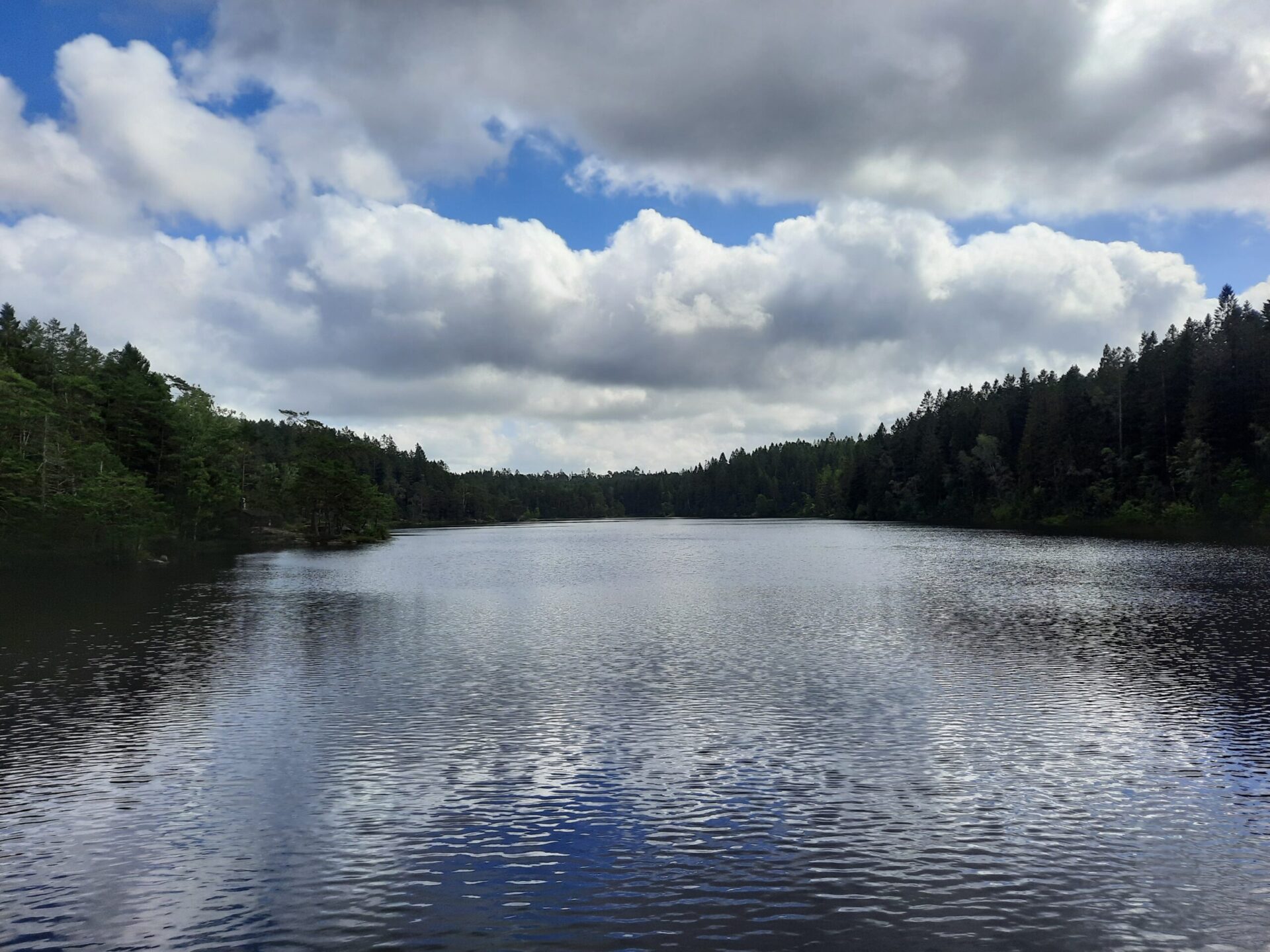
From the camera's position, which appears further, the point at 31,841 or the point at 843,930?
the point at 31,841

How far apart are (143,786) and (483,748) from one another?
8603 millimetres

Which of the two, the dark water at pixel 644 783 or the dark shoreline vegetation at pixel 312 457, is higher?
Answer: the dark shoreline vegetation at pixel 312 457

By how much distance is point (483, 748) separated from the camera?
24.3 metres

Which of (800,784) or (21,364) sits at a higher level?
(21,364)

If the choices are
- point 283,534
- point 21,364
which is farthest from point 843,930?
point 283,534

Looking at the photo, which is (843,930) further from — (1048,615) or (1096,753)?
(1048,615)

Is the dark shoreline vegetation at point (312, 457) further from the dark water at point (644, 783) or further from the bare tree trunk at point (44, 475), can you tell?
the dark water at point (644, 783)

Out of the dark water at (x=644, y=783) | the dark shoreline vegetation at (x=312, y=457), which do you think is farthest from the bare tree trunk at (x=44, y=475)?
the dark water at (x=644, y=783)

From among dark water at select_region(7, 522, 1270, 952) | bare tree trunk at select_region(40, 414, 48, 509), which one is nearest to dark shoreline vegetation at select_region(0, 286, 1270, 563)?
bare tree trunk at select_region(40, 414, 48, 509)

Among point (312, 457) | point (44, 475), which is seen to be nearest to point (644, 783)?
point (44, 475)

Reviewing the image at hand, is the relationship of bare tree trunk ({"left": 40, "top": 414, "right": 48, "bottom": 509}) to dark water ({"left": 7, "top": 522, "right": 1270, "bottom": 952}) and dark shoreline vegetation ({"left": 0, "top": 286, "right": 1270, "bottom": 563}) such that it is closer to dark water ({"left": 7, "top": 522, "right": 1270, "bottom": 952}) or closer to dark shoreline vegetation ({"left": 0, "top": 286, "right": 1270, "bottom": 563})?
dark shoreline vegetation ({"left": 0, "top": 286, "right": 1270, "bottom": 563})

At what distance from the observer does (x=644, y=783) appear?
21.1m

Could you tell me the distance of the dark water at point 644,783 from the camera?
14.4 meters

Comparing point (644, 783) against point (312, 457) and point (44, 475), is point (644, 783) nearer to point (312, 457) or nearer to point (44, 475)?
point (44, 475)
